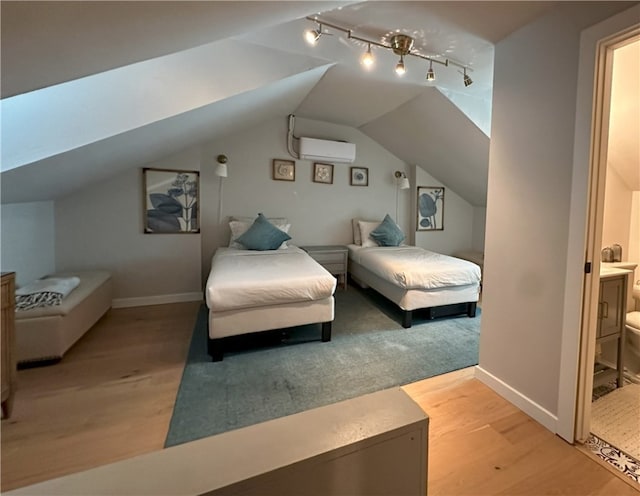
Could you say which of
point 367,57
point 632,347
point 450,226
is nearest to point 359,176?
→ point 450,226

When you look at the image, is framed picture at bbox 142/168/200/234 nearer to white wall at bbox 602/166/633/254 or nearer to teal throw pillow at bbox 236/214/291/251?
teal throw pillow at bbox 236/214/291/251

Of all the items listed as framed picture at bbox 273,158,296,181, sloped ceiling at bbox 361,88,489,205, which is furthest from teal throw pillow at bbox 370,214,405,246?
framed picture at bbox 273,158,296,181

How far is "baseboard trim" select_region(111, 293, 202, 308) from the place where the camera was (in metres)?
3.41

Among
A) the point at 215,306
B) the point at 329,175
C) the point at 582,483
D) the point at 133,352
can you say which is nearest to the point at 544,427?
the point at 582,483

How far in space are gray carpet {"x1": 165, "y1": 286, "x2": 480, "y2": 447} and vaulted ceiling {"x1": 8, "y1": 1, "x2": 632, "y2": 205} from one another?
1.75 meters

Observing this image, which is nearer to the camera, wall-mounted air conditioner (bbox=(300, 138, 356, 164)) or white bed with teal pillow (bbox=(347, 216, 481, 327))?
white bed with teal pillow (bbox=(347, 216, 481, 327))

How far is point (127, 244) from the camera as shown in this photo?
3432 millimetres

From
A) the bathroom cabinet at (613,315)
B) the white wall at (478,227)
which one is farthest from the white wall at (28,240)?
the white wall at (478,227)

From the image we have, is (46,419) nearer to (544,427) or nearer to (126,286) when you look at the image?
(126,286)

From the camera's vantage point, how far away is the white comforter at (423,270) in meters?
2.89

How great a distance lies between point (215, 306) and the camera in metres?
2.18

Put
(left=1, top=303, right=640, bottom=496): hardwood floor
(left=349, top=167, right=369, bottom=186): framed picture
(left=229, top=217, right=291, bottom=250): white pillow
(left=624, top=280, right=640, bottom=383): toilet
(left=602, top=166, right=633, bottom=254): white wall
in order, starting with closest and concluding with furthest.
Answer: (left=1, top=303, right=640, bottom=496): hardwood floor < (left=624, top=280, right=640, bottom=383): toilet < (left=602, top=166, right=633, bottom=254): white wall < (left=229, top=217, right=291, bottom=250): white pillow < (left=349, top=167, right=369, bottom=186): framed picture

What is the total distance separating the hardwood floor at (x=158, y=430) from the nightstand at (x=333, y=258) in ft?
7.08

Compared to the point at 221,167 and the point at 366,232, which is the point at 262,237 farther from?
the point at 366,232
